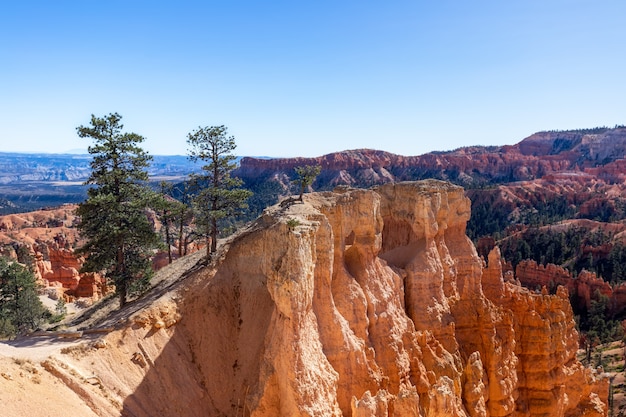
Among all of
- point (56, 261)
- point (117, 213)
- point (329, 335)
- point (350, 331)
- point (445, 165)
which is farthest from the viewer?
point (445, 165)

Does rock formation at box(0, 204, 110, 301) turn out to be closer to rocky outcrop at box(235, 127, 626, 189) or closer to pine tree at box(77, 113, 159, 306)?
pine tree at box(77, 113, 159, 306)

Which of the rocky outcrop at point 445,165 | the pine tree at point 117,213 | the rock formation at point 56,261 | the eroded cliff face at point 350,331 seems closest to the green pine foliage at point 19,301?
the rock formation at point 56,261

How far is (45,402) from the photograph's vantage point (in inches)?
504

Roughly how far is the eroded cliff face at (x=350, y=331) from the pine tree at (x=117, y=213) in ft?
14.8

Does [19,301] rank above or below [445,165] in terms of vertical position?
below

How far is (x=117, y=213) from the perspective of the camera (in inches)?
842

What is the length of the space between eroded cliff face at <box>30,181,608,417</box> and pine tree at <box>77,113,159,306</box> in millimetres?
4507

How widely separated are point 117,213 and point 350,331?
11.5 meters

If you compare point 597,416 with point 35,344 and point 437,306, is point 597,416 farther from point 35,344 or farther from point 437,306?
point 35,344

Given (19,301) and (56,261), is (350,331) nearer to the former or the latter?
(19,301)

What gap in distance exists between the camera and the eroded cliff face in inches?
594

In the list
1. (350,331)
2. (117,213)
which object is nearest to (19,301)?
(117,213)

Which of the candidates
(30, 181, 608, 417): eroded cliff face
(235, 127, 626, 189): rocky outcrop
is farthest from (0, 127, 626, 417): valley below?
(235, 127, 626, 189): rocky outcrop

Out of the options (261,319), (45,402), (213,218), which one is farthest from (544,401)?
(45,402)
